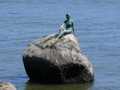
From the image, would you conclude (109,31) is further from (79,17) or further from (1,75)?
(1,75)

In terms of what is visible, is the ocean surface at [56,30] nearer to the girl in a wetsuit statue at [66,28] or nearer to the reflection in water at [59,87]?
the reflection in water at [59,87]

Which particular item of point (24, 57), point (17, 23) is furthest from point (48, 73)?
point (17, 23)

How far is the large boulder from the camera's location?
39.7 m

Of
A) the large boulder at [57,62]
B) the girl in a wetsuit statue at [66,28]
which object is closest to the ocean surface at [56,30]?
the large boulder at [57,62]

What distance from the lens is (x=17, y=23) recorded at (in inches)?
2520

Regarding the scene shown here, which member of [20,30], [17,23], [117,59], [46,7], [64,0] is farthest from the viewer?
[64,0]

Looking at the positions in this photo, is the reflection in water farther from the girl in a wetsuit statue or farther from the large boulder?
the girl in a wetsuit statue

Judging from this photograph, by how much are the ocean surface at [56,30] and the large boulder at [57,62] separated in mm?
530

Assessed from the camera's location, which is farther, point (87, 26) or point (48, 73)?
point (87, 26)

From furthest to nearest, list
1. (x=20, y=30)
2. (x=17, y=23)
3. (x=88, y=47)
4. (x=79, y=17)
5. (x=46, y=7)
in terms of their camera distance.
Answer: (x=46, y=7) < (x=79, y=17) < (x=17, y=23) < (x=20, y=30) < (x=88, y=47)

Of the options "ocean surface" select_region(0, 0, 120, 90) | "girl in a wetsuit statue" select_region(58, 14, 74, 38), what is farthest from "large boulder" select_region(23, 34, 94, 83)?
"ocean surface" select_region(0, 0, 120, 90)

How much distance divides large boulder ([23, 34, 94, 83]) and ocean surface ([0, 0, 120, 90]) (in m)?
0.53

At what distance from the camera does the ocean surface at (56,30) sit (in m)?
42.2

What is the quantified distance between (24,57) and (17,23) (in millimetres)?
24019
